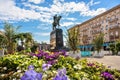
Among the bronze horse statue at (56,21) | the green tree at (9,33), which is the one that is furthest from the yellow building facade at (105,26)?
the green tree at (9,33)

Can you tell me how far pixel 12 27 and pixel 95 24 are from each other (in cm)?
5172

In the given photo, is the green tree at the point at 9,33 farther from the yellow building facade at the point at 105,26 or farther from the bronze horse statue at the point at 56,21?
the yellow building facade at the point at 105,26

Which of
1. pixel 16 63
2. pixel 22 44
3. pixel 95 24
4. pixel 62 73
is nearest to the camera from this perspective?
pixel 62 73

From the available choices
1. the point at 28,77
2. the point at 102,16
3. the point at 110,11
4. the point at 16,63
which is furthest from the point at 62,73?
the point at 102,16

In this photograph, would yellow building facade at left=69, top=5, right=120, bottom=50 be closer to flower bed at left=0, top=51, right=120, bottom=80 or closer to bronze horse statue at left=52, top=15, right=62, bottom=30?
bronze horse statue at left=52, top=15, right=62, bottom=30

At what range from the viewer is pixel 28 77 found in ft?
5.17

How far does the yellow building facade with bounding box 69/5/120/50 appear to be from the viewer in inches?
2500

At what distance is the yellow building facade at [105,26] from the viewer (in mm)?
63500

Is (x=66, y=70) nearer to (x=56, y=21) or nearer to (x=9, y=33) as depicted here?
(x=9, y=33)

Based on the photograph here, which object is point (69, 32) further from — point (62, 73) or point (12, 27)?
point (62, 73)

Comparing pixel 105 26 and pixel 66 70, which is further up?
pixel 105 26

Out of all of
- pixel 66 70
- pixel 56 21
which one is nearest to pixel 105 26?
pixel 56 21

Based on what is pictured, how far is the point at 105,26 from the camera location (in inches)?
2795

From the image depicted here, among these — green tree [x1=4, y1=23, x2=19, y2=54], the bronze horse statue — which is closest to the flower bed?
green tree [x1=4, y1=23, x2=19, y2=54]
